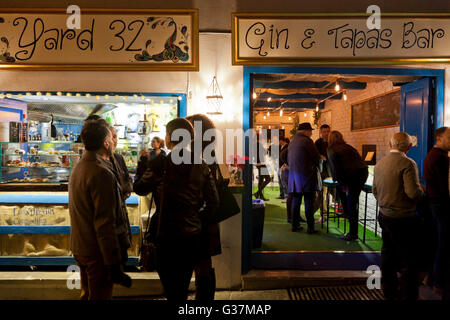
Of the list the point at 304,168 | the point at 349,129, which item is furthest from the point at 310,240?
the point at 349,129

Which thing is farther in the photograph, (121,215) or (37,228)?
(37,228)

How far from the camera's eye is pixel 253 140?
4168mm

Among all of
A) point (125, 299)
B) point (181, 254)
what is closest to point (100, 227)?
point (181, 254)

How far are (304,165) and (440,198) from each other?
2300 mm

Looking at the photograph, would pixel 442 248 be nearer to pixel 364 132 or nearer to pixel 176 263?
pixel 176 263

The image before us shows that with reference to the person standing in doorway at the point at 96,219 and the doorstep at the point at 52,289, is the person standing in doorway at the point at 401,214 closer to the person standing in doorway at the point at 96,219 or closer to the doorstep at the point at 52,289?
the doorstep at the point at 52,289

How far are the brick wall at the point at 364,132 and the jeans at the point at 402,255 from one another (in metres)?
2.84

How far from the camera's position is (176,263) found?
95.6 inches

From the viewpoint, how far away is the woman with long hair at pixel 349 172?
5242 mm

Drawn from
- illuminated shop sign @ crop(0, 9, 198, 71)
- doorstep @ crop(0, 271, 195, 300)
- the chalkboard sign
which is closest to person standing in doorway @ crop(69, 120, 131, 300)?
doorstep @ crop(0, 271, 195, 300)

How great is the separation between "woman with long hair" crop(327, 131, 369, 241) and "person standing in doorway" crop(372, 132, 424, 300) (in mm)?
1839

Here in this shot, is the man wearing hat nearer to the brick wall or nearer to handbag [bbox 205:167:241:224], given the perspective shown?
the brick wall
